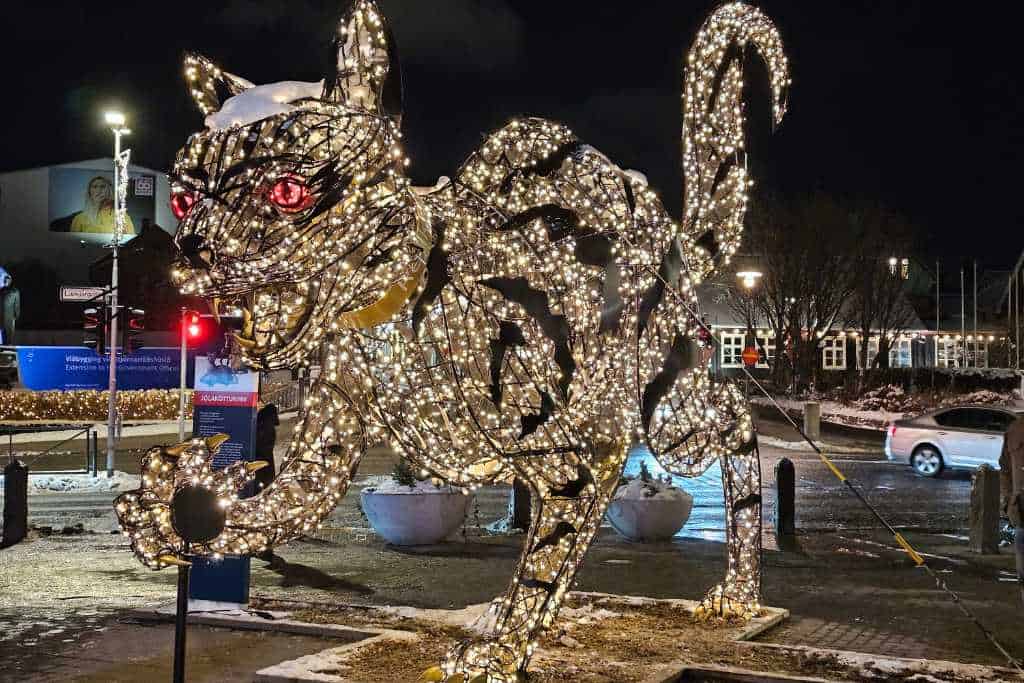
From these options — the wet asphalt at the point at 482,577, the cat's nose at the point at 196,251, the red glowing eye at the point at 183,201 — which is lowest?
the wet asphalt at the point at 482,577

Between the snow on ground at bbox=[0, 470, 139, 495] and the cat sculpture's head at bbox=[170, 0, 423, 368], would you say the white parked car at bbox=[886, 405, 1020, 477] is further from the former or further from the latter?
the cat sculpture's head at bbox=[170, 0, 423, 368]

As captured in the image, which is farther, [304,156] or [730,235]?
[730,235]

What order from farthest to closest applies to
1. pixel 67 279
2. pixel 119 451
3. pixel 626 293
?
pixel 67 279
pixel 119 451
pixel 626 293

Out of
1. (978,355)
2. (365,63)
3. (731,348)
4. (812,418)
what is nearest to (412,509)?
(365,63)

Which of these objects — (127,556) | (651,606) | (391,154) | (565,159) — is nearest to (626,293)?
(565,159)

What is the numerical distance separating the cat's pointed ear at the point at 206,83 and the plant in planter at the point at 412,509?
6638mm

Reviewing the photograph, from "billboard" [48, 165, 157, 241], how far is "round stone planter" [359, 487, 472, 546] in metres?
42.3

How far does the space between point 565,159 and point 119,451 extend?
20.9 metres

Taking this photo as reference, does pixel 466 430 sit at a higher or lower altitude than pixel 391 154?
lower

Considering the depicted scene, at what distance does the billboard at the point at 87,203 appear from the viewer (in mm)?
50656

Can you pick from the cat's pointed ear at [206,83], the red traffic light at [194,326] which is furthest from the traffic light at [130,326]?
the cat's pointed ear at [206,83]

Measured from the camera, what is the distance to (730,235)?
7.73m

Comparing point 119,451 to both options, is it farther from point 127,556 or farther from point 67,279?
point 67,279

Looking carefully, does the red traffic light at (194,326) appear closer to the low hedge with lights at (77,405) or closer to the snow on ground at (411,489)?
the snow on ground at (411,489)
